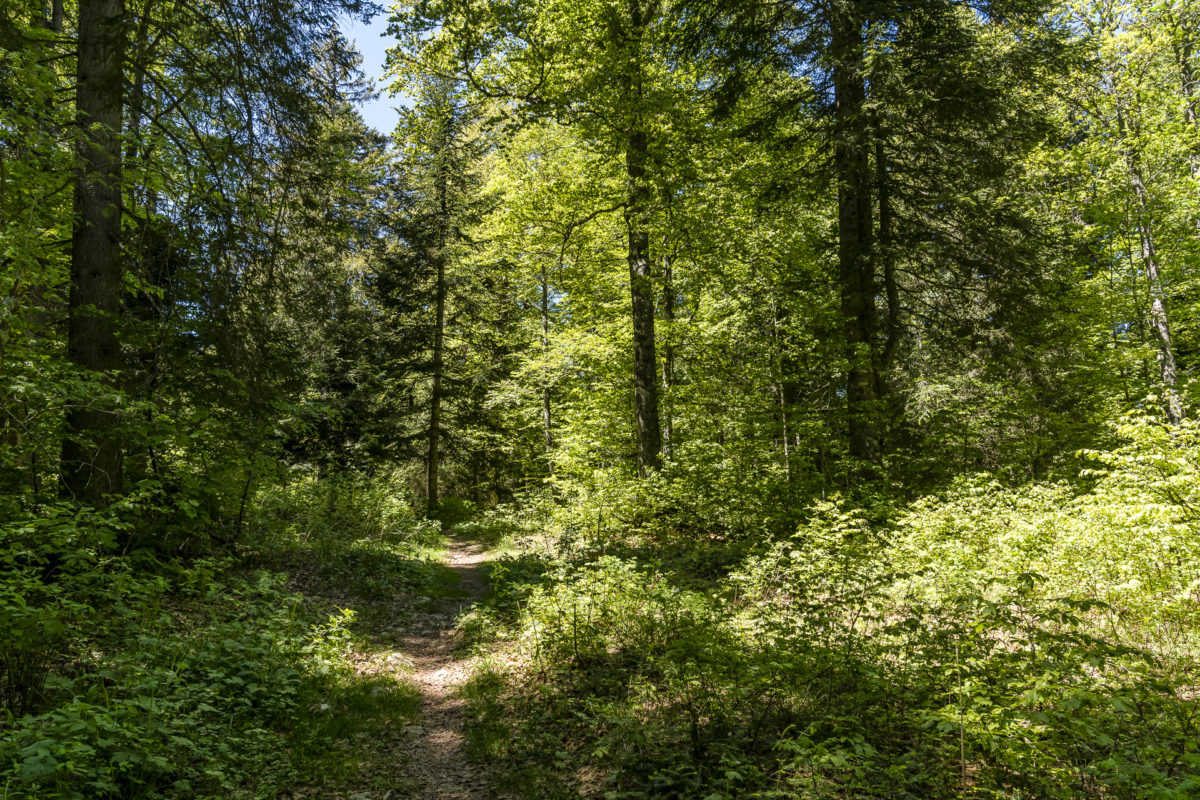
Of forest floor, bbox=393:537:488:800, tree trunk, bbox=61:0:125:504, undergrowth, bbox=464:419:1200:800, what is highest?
tree trunk, bbox=61:0:125:504

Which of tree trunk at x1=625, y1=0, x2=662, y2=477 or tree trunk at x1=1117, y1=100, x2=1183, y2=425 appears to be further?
tree trunk at x1=1117, y1=100, x2=1183, y2=425

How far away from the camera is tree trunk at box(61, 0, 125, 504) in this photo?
6543 millimetres

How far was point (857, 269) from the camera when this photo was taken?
36.0ft

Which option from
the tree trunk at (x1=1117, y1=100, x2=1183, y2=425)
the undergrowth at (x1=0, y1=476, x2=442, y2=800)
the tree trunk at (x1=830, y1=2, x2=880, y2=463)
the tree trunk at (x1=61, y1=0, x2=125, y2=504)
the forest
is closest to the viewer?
the undergrowth at (x1=0, y1=476, x2=442, y2=800)

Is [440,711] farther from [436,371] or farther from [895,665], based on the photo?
[436,371]

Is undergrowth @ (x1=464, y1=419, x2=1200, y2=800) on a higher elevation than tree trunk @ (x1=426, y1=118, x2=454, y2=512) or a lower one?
lower

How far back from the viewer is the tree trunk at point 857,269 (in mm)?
10336

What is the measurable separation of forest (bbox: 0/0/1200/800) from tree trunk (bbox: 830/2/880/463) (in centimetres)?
9

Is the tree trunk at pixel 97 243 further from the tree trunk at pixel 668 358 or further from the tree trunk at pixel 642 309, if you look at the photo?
the tree trunk at pixel 668 358

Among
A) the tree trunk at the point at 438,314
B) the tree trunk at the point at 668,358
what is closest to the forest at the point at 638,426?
the tree trunk at the point at 668,358

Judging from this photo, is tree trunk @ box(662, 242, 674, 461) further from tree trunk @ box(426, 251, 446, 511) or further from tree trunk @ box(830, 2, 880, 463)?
tree trunk @ box(426, 251, 446, 511)

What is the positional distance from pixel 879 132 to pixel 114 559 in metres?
13.2

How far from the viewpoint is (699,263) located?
1386cm

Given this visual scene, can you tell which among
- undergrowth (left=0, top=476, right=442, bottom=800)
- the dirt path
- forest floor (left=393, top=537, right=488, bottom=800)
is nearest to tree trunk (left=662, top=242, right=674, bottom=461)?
forest floor (left=393, top=537, right=488, bottom=800)
